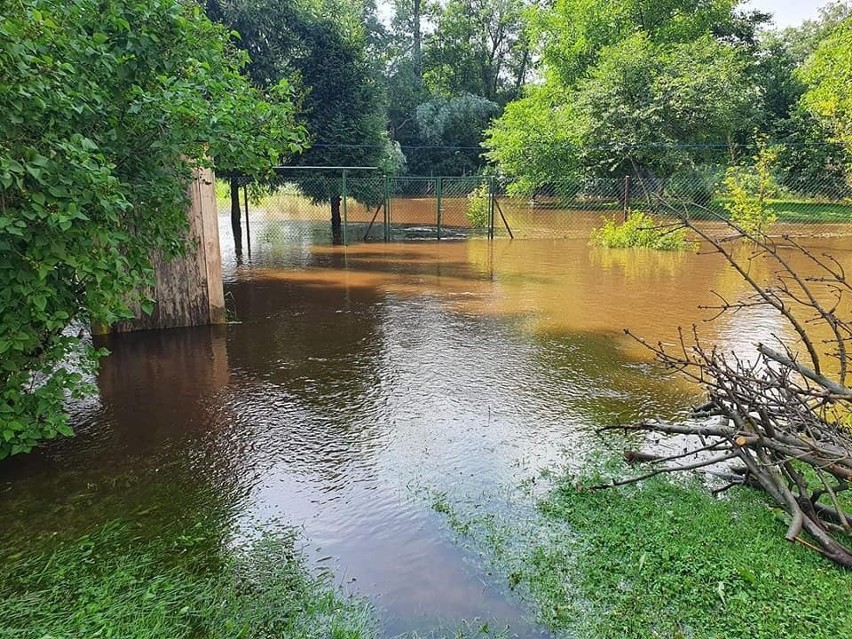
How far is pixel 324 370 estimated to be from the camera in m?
5.20

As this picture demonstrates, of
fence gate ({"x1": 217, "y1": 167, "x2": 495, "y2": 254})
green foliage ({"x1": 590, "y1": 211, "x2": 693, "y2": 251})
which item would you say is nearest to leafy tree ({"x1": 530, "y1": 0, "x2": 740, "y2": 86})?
fence gate ({"x1": 217, "y1": 167, "x2": 495, "y2": 254})

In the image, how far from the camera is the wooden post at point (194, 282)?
600cm

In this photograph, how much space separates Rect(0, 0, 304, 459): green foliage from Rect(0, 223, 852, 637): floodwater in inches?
22.4

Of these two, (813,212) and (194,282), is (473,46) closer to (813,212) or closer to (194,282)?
(813,212)

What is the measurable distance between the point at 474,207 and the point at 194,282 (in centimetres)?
1172

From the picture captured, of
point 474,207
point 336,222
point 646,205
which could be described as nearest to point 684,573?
point 336,222

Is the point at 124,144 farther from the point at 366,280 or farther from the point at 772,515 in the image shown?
the point at 366,280

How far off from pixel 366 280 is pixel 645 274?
14.6 feet

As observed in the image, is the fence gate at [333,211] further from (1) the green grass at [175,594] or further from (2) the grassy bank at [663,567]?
(2) the grassy bank at [663,567]

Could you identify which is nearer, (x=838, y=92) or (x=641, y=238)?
(x=641, y=238)

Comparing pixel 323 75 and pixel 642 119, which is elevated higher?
pixel 323 75

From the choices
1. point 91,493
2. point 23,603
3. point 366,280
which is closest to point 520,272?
point 366,280

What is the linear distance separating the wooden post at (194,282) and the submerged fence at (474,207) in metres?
6.50

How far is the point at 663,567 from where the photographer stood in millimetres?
2598
